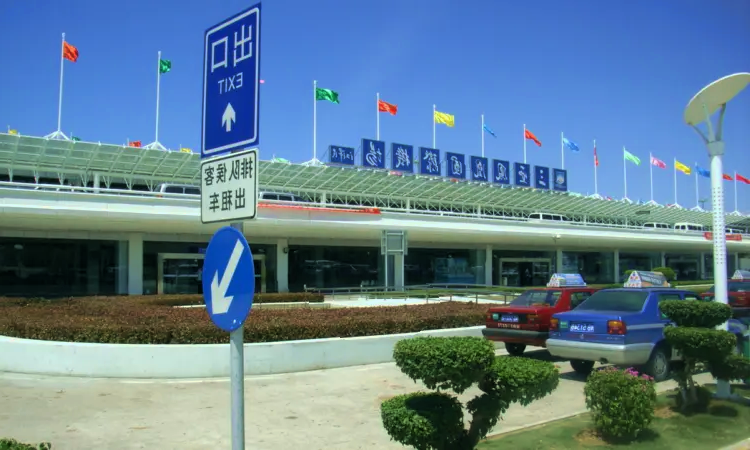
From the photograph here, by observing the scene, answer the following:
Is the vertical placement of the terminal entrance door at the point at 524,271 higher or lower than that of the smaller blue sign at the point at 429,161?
lower

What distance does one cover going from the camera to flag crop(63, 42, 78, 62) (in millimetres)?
32188

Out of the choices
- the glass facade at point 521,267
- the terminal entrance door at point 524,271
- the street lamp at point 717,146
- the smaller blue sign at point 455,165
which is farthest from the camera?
the smaller blue sign at point 455,165

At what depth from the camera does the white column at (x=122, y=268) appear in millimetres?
28281

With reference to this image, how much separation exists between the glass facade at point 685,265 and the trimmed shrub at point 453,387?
59.8m

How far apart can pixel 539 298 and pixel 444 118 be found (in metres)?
37.3

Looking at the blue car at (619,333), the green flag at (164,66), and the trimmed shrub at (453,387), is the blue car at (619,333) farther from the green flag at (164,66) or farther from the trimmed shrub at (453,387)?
the green flag at (164,66)

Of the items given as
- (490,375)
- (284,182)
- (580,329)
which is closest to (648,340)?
(580,329)

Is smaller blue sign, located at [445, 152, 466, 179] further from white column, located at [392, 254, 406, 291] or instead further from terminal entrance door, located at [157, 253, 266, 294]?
terminal entrance door, located at [157, 253, 266, 294]

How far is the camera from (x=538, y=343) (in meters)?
12.3

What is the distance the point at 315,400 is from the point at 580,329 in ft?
15.6

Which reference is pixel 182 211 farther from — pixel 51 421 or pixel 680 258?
pixel 680 258

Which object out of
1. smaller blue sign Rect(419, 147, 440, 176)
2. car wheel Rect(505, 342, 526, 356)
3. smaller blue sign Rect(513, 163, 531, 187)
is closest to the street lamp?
car wheel Rect(505, 342, 526, 356)

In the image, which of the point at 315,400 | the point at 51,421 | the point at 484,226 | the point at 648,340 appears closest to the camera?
the point at 51,421

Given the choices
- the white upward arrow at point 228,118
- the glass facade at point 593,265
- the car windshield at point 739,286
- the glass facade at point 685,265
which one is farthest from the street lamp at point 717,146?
the glass facade at point 685,265
